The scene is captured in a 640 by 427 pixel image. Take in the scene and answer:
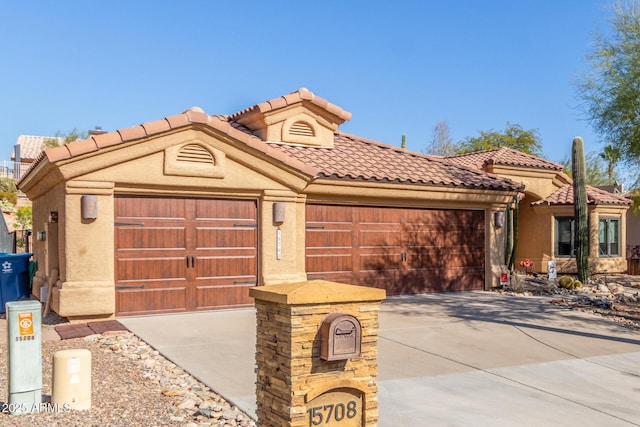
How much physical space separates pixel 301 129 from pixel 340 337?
11.9m

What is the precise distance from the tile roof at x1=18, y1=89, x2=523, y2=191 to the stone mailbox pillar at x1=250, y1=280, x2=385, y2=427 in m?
7.59

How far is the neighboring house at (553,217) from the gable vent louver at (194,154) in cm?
1317

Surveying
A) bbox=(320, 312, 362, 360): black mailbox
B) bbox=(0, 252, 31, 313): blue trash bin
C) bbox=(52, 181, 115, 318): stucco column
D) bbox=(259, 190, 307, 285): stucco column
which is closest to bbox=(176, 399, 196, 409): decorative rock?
bbox=(320, 312, 362, 360): black mailbox

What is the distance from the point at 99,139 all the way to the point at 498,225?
35.6 ft

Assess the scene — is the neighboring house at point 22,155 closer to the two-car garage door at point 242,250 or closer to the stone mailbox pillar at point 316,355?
the two-car garage door at point 242,250

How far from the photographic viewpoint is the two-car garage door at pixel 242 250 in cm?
1190

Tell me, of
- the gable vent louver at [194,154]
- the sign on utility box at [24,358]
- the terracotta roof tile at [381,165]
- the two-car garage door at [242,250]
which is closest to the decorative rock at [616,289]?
the terracotta roof tile at [381,165]

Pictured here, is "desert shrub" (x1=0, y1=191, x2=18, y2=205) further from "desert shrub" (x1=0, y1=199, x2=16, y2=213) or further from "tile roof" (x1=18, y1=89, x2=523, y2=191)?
"tile roof" (x1=18, y1=89, x2=523, y2=191)

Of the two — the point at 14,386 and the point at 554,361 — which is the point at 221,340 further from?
the point at 554,361

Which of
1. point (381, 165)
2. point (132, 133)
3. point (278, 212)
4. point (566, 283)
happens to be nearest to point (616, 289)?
point (566, 283)

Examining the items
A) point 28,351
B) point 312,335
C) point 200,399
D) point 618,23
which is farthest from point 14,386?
point 618,23

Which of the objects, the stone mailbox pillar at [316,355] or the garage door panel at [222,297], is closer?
the stone mailbox pillar at [316,355]

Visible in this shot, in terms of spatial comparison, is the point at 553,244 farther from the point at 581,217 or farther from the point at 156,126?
the point at 156,126

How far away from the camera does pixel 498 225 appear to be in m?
16.8
